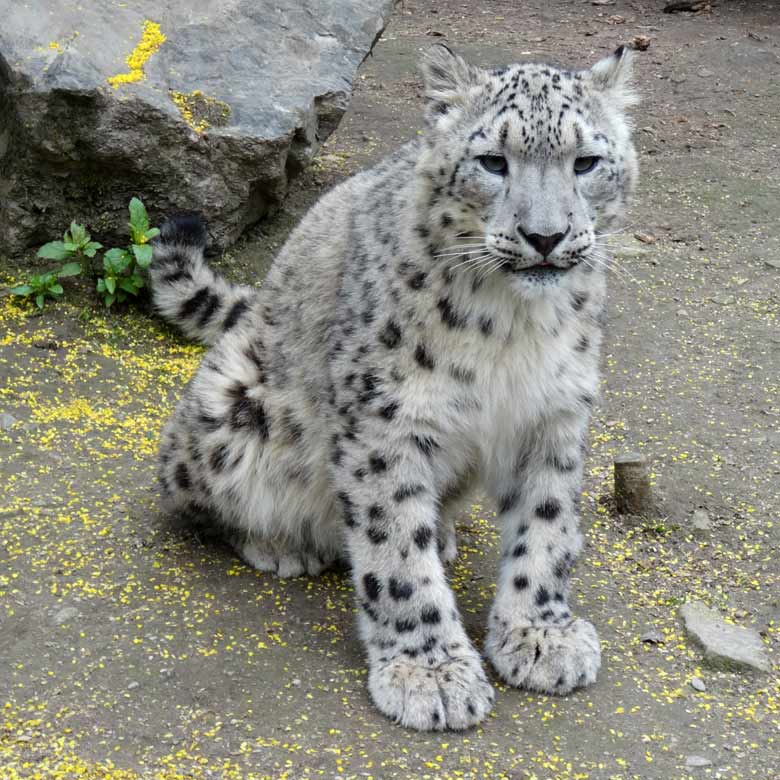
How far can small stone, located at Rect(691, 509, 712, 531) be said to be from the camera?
473cm

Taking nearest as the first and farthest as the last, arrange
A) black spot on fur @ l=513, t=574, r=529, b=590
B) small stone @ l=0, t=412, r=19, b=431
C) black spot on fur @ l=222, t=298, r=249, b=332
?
black spot on fur @ l=513, t=574, r=529, b=590 → small stone @ l=0, t=412, r=19, b=431 → black spot on fur @ l=222, t=298, r=249, b=332

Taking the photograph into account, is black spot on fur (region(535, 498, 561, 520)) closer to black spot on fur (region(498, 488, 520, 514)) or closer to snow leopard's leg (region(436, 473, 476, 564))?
black spot on fur (region(498, 488, 520, 514))

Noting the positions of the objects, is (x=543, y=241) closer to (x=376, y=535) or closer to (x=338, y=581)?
(x=376, y=535)

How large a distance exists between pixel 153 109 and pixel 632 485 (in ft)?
9.39

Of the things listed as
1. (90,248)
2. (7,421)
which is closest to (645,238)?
(90,248)

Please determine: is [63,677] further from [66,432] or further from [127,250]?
[127,250]

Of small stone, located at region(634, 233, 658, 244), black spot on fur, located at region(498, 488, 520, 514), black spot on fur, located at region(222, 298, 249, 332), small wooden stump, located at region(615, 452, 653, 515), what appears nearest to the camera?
black spot on fur, located at region(498, 488, 520, 514)

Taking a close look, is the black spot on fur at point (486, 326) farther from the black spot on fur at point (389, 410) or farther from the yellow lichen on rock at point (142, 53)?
the yellow lichen on rock at point (142, 53)

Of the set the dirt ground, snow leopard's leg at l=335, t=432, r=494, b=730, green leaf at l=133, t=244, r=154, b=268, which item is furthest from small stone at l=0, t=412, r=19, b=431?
snow leopard's leg at l=335, t=432, r=494, b=730

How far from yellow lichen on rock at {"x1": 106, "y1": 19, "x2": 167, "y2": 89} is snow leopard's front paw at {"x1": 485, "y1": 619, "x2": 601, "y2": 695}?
3.41 metres

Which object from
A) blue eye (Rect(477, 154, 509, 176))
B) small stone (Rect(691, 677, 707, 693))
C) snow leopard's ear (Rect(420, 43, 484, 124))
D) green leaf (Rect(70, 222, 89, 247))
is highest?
snow leopard's ear (Rect(420, 43, 484, 124))

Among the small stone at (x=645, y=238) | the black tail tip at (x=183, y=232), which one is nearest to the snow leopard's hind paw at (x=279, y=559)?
the black tail tip at (x=183, y=232)

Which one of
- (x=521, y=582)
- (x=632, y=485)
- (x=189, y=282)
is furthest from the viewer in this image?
(x=189, y=282)

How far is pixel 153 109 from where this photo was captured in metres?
5.95
